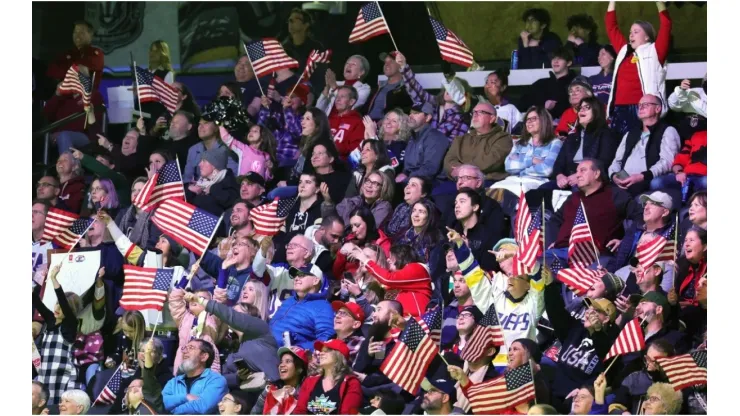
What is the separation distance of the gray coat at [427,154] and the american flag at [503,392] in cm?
277

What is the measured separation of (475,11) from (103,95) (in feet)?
12.5

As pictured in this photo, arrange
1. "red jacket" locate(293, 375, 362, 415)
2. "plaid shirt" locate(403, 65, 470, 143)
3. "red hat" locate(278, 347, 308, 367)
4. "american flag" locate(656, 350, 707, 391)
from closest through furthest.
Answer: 1. "american flag" locate(656, 350, 707, 391)
2. "red jacket" locate(293, 375, 362, 415)
3. "red hat" locate(278, 347, 308, 367)
4. "plaid shirt" locate(403, 65, 470, 143)

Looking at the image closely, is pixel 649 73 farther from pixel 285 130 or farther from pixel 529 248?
pixel 285 130

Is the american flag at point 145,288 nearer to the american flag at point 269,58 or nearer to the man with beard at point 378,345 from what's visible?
the man with beard at point 378,345

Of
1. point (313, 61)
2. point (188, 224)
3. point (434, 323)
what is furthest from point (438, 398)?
point (313, 61)

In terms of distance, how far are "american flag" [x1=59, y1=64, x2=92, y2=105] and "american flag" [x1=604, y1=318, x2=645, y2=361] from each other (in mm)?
6398

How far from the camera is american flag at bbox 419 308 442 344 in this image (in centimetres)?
1337

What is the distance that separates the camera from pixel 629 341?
41.7ft

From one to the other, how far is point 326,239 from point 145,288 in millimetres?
1519

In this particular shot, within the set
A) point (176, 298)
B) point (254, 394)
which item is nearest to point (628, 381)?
point (254, 394)

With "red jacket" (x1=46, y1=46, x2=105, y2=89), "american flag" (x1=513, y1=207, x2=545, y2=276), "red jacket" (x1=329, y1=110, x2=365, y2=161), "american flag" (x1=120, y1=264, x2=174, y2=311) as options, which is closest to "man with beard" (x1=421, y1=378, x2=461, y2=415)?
"american flag" (x1=513, y1=207, x2=545, y2=276)

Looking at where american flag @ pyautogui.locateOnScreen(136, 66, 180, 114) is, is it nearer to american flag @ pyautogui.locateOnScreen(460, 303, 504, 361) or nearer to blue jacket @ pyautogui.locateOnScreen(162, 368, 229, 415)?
blue jacket @ pyautogui.locateOnScreen(162, 368, 229, 415)

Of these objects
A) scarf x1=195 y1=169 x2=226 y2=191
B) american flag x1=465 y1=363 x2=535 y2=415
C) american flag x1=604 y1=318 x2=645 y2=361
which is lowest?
american flag x1=465 y1=363 x2=535 y2=415

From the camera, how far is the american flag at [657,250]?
43.7 ft
